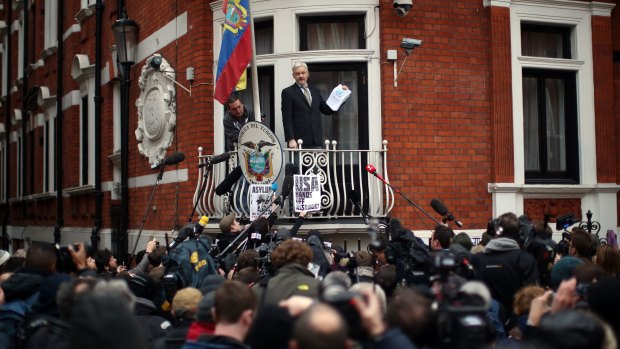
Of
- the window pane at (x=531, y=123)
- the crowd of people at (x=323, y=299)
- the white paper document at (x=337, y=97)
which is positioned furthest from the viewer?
the window pane at (x=531, y=123)

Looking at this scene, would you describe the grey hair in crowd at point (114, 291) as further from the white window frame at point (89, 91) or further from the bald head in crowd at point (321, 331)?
the white window frame at point (89, 91)

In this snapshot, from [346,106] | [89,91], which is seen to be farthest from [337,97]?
[89,91]

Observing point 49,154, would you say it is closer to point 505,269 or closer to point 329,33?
point 329,33

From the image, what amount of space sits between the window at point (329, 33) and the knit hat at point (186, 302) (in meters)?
6.47

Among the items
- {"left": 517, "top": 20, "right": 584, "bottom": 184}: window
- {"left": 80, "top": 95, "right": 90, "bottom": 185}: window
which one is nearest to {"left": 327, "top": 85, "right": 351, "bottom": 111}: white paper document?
{"left": 517, "top": 20, "right": 584, "bottom": 184}: window

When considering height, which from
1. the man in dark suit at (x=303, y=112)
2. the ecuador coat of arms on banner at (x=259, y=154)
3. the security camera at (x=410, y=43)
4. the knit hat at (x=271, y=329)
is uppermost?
the security camera at (x=410, y=43)

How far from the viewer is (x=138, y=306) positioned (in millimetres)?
5984

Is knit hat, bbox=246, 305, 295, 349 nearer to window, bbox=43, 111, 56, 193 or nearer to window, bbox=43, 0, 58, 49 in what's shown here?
window, bbox=43, 111, 56, 193

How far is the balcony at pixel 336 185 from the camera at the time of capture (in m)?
10.4

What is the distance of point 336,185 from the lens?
10414 millimetres

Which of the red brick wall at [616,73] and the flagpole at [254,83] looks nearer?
the flagpole at [254,83]

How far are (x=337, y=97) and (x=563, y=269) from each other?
4920mm

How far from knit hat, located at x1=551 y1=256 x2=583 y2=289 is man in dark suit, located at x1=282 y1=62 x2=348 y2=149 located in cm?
504

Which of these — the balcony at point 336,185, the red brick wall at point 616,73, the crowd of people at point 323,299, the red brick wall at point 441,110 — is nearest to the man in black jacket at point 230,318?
the crowd of people at point 323,299
